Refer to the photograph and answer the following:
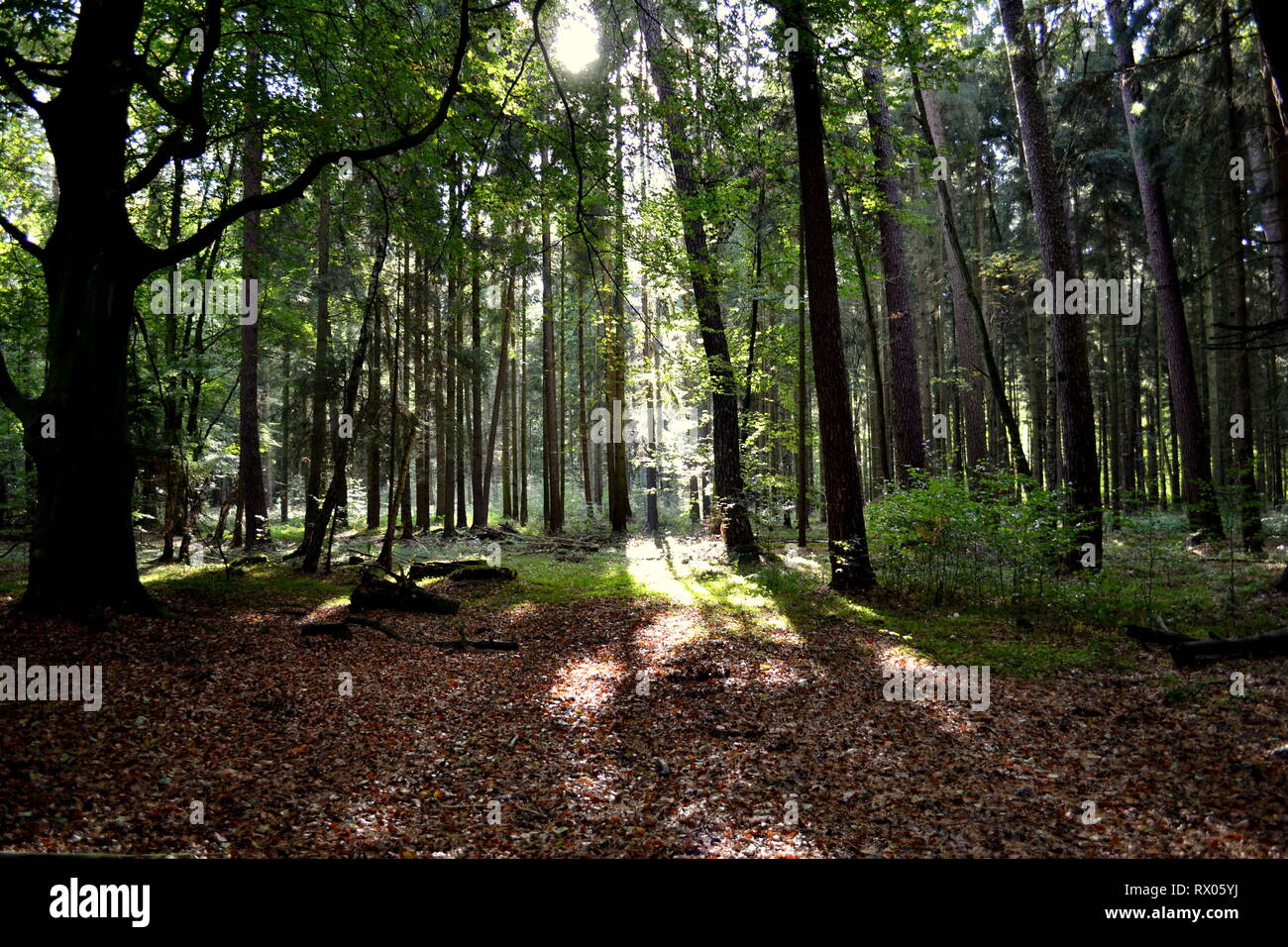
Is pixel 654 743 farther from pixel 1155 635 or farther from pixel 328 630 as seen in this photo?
pixel 1155 635

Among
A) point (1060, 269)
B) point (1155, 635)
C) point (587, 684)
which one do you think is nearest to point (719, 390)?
point (1060, 269)

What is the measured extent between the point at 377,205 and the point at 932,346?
2213 centimetres

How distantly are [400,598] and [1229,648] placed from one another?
9945 millimetres

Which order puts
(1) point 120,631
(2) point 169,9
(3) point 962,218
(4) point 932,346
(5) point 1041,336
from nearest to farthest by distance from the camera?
(1) point 120,631 < (2) point 169,9 < (5) point 1041,336 < (3) point 962,218 < (4) point 932,346

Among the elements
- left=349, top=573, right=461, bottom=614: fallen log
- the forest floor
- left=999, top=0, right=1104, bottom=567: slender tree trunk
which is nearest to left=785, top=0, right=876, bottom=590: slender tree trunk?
the forest floor

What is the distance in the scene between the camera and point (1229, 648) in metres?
5.68

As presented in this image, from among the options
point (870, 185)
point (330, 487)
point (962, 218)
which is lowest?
point (330, 487)

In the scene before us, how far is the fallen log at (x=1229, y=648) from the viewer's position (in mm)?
5504

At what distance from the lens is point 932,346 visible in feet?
83.4

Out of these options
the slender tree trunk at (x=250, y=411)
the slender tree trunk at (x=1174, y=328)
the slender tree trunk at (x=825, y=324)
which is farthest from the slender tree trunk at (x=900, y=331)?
the slender tree trunk at (x=250, y=411)
